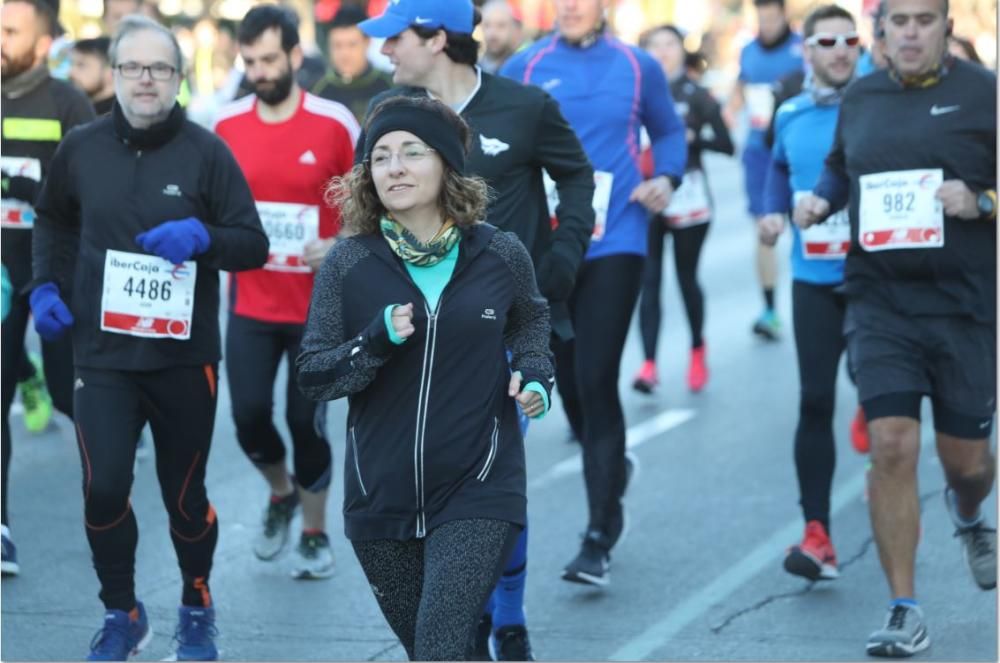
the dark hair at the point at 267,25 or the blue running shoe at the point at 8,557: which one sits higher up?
the dark hair at the point at 267,25

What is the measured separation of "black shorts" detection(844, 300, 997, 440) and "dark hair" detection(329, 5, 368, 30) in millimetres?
6019

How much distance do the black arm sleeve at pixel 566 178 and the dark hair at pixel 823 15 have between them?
1.76m

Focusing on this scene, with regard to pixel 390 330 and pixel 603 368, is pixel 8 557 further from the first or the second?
pixel 390 330

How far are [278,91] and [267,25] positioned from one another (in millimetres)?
252

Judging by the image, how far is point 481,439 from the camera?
4.98m

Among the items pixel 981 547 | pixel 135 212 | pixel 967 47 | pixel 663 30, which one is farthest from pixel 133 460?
pixel 663 30

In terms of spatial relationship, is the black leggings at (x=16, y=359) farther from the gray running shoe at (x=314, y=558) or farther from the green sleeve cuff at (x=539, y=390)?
the green sleeve cuff at (x=539, y=390)

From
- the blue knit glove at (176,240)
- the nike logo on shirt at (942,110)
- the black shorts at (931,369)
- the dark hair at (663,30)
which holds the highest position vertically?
the dark hair at (663,30)

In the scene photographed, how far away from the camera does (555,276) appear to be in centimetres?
646

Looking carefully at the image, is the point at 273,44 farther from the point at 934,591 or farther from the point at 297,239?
the point at 934,591

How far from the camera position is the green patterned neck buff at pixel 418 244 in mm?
5008

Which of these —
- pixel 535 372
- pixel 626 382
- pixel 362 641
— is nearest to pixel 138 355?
pixel 362 641

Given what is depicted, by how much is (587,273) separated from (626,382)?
4.83 meters

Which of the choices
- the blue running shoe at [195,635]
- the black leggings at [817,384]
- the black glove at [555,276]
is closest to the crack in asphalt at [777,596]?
the black leggings at [817,384]
